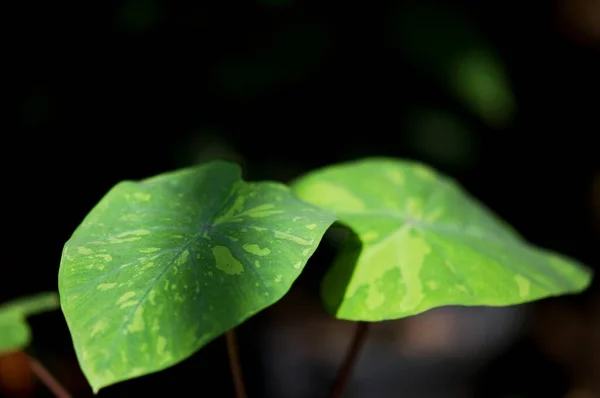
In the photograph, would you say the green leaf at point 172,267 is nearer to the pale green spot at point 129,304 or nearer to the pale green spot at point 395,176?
the pale green spot at point 129,304

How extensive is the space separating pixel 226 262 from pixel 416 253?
0.26 metres

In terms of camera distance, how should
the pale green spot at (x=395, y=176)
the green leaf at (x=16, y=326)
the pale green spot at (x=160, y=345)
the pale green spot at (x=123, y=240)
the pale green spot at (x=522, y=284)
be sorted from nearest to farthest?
the pale green spot at (x=160, y=345) → the pale green spot at (x=123, y=240) → the pale green spot at (x=522, y=284) → the green leaf at (x=16, y=326) → the pale green spot at (x=395, y=176)

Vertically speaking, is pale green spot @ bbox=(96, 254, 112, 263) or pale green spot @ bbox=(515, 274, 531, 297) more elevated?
pale green spot @ bbox=(96, 254, 112, 263)

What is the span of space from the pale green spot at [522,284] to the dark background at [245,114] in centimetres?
138

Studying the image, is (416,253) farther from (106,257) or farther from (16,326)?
(16,326)

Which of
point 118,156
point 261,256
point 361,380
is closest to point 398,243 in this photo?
point 261,256

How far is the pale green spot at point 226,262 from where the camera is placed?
0.56 m

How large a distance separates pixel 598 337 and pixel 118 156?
5.67ft

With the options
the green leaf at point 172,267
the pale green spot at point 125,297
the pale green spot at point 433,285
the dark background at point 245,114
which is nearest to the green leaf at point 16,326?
the green leaf at point 172,267

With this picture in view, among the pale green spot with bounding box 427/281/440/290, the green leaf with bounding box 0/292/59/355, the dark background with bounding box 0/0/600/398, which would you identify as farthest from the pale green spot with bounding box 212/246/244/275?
the dark background with bounding box 0/0/600/398

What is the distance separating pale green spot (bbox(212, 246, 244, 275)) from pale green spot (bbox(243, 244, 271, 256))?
2cm

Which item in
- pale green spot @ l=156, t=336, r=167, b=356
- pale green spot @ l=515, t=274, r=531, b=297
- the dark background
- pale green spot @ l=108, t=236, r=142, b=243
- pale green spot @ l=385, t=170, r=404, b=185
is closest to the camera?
pale green spot @ l=156, t=336, r=167, b=356

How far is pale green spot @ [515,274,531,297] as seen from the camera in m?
0.72

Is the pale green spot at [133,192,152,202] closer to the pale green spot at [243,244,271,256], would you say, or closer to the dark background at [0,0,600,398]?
the pale green spot at [243,244,271,256]
